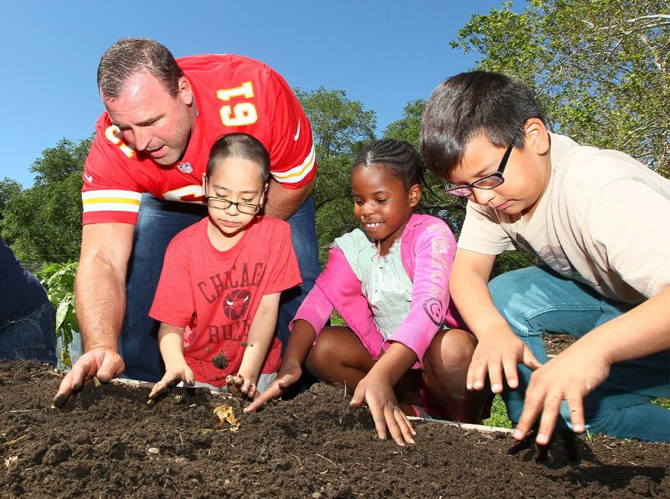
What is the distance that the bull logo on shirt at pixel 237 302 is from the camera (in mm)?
2793

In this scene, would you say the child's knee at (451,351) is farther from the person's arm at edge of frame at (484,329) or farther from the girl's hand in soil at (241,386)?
the girl's hand in soil at (241,386)

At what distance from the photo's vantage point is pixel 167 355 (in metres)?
2.56

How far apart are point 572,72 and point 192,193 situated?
1059cm

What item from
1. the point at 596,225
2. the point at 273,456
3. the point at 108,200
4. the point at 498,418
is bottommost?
the point at 498,418

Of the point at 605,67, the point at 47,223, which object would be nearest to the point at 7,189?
the point at 47,223

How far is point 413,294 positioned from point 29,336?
6.56ft

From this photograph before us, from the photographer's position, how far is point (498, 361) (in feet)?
5.80

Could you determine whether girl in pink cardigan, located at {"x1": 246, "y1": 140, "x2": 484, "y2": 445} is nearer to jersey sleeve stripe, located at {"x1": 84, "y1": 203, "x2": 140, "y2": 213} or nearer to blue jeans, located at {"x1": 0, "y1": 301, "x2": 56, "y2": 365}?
jersey sleeve stripe, located at {"x1": 84, "y1": 203, "x2": 140, "y2": 213}

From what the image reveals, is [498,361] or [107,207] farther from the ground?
[107,207]

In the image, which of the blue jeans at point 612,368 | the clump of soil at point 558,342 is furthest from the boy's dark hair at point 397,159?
the clump of soil at point 558,342

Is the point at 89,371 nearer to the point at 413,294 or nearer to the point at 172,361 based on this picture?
the point at 172,361

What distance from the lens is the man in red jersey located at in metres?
2.56

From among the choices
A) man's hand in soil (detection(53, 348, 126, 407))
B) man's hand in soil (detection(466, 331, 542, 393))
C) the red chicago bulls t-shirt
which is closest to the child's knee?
man's hand in soil (detection(466, 331, 542, 393))

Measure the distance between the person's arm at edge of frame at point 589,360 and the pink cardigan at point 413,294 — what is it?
0.92m
